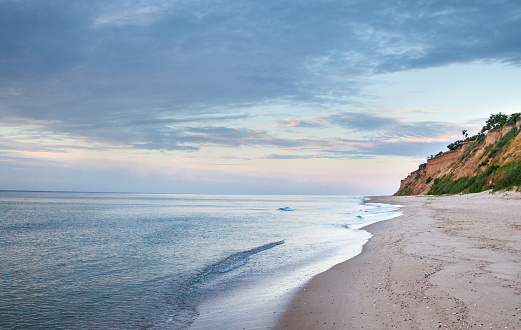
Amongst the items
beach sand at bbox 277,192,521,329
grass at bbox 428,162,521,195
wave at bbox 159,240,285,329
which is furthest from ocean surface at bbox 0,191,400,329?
grass at bbox 428,162,521,195

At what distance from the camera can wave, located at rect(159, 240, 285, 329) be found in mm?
6146

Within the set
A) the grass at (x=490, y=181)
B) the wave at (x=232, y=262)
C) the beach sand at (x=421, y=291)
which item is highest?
the grass at (x=490, y=181)

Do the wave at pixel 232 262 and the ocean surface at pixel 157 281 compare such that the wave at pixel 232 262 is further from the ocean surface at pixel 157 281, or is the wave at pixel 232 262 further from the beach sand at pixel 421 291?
the beach sand at pixel 421 291

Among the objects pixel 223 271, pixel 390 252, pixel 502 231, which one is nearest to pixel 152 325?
pixel 223 271

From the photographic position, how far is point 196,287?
851 cm

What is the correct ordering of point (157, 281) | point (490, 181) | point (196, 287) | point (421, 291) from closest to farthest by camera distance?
point (421, 291), point (196, 287), point (157, 281), point (490, 181)

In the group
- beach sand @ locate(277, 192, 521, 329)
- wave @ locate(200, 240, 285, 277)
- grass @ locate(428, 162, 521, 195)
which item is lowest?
wave @ locate(200, 240, 285, 277)

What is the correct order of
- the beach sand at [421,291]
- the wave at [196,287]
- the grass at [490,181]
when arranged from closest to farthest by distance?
the beach sand at [421,291] < the wave at [196,287] < the grass at [490,181]

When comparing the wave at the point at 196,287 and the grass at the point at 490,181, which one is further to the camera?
the grass at the point at 490,181

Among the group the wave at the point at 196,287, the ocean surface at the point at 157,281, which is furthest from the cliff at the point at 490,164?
the wave at the point at 196,287

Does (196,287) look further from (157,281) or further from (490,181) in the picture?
(490,181)

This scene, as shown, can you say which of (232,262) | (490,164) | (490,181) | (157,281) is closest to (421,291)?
(157,281)

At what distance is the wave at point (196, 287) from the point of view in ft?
20.2

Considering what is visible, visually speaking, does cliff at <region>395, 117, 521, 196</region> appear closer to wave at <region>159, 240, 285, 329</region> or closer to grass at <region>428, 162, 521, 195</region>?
grass at <region>428, 162, 521, 195</region>
